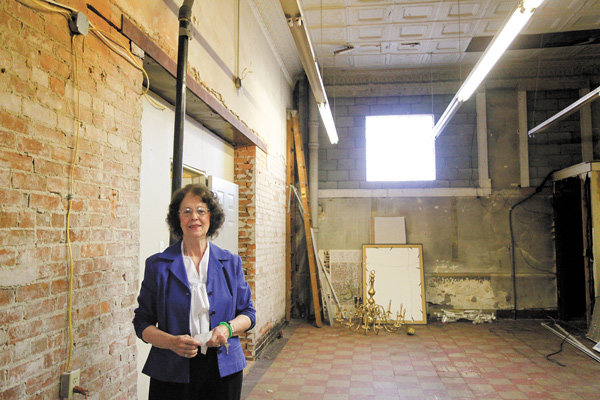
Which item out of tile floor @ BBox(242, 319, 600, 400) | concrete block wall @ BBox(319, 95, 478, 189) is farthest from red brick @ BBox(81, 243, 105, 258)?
concrete block wall @ BBox(319, 95, 478, 189)

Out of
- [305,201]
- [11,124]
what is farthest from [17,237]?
[305,201]

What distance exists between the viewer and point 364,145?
734cm

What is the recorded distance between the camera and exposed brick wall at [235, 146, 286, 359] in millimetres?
4734

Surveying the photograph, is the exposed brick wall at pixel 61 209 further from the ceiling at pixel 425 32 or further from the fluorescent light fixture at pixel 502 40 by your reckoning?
the ceiling at pixel 425 32

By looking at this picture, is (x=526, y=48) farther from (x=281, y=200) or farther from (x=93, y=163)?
(x=93, y=163)

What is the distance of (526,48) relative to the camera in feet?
19.7

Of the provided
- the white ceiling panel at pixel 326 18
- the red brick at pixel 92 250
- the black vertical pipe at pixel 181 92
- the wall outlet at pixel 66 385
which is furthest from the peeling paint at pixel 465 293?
the wall outlet at pixel 66 385

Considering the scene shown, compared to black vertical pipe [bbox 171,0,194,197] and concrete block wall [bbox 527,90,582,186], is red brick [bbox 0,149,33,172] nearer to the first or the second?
black vertical pipe [bbox 171,0,194,197]

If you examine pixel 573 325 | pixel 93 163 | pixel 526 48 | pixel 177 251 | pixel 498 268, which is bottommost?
pixel 573 325

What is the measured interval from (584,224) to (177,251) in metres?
6.33

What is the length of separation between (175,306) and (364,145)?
606 centimetres

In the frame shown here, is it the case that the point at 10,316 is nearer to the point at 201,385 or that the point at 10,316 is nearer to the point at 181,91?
the point at 201,385

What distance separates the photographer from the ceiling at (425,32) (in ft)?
16.9

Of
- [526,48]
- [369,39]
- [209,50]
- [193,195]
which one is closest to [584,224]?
[526,48]
